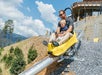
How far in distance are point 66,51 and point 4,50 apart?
5956 centimetres

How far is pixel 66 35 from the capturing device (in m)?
17.8

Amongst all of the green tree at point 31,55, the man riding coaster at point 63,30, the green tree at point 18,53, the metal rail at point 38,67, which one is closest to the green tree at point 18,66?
the green tree at point 31,55

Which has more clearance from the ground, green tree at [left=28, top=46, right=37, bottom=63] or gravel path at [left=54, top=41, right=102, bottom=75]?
gravel path at [left=54, top=41, right=102, bottom=75]

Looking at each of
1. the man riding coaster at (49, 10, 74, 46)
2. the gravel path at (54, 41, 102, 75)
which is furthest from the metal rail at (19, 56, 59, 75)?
the gravel path at (54, 41, 102, 75)

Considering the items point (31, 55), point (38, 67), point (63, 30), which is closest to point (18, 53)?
point (31, 55)

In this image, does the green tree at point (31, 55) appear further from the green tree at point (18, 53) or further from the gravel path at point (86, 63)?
the gravel path at point (86, 63)

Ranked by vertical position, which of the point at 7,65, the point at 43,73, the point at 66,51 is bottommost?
the point at 7,65

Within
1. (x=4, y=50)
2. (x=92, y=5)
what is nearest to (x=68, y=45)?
(x=92, y=5)

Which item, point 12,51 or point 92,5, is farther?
point 12,51

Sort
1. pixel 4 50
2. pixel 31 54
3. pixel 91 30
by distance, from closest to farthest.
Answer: pixel 91 30 < pixel 31 54 < pixel 4 50

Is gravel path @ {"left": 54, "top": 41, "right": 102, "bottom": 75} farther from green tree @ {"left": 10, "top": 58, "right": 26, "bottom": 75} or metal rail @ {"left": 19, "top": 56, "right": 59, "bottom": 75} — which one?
green tree @ {"left": 10, "top": 58, "right": 26, "bottom": 75}

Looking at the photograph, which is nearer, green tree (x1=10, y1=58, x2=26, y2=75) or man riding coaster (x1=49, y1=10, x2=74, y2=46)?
man riding coaster (x1=49, y1=10, x2=74, y2=46)

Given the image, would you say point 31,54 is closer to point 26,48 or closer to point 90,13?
point 26,48

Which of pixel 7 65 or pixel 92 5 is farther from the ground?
pixel 92 5
